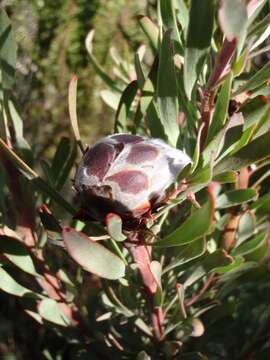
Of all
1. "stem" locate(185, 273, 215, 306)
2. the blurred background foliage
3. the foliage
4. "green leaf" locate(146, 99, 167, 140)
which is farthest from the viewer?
the blurred background foliage

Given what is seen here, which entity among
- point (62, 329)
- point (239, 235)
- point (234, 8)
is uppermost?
point (234, 8)

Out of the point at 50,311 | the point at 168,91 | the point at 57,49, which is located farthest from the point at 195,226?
the point at 57,49

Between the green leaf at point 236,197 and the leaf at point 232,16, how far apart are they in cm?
18

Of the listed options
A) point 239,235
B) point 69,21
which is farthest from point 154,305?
point 69,21

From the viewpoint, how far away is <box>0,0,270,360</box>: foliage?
536mm

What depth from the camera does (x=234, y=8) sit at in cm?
43

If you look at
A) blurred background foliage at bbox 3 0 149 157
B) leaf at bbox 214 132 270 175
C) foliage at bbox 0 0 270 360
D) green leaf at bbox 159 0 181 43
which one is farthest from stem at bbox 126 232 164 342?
blurred background foliage at bbox 3 0 149 157

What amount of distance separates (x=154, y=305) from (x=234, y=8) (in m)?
A: 0.41

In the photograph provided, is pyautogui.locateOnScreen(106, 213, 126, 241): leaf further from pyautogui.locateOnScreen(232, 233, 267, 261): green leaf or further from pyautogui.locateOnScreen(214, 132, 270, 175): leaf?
pyautogui.locateOnScreen(232, 233, 267, 261): green leaf

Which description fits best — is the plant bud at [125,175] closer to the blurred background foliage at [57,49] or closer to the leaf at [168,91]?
the leaf at [168,91]

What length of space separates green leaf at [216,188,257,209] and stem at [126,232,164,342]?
Result: 0.10 m

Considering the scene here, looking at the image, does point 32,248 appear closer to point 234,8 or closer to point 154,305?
point 154,305

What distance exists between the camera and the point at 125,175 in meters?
0.50

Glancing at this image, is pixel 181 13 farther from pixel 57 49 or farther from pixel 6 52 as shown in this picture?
pixel 57 49
